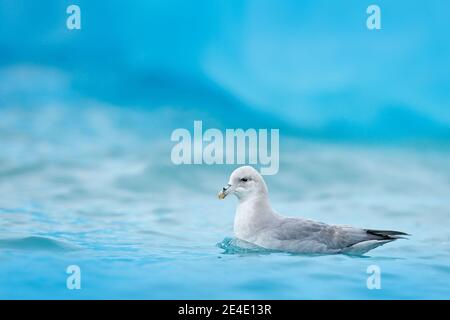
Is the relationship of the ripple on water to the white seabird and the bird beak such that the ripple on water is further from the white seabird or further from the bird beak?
the white seabird

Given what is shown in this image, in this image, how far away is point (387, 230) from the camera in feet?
32.9

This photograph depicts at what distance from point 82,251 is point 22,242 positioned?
106 centimetres

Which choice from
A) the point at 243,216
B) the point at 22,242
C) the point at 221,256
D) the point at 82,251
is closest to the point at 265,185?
the point at 243,216

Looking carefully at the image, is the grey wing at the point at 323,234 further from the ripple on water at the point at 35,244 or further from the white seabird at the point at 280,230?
the ripple on water at the point at 35,244

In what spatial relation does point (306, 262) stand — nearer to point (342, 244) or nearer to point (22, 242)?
point (342, 244)

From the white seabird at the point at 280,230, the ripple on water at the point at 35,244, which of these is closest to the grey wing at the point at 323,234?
the white seabird at the point at 280,230

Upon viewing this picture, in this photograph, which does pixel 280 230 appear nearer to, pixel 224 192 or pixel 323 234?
pixel 323 234

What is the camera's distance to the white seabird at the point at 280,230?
32.7 feet

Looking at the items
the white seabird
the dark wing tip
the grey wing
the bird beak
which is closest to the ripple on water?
the bird beak

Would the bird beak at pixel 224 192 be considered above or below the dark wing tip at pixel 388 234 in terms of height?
above

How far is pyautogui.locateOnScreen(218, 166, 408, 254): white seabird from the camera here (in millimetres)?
9977

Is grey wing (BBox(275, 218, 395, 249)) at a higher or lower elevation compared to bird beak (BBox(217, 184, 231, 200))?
lower

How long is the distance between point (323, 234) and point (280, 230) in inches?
23.8

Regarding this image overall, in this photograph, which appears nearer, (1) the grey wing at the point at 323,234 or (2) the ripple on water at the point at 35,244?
(1) the grey wing at the point at 323,234
